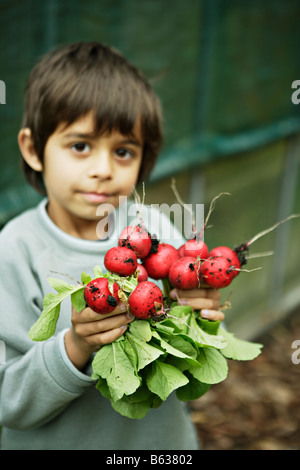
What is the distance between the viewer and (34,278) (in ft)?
5.07

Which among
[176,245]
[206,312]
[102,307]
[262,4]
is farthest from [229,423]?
[262,4]

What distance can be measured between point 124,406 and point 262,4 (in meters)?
2.91

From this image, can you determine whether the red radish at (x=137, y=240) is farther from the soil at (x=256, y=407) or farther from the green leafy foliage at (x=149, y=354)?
the soil at (x=256, y=407)

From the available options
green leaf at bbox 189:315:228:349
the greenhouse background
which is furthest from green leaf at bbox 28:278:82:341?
the greenhouse background

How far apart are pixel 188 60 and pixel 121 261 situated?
6.62 ft

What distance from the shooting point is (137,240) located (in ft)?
4.51

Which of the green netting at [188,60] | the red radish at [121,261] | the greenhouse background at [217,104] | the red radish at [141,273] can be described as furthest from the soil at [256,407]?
the red radish at [121,261]

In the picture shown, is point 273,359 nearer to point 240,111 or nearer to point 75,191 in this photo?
point 240,111

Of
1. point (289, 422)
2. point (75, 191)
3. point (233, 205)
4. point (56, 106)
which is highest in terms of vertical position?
point (56, 106)

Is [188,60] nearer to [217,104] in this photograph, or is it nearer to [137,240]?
[217,104]

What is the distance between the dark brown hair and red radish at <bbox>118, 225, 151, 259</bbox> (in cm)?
32

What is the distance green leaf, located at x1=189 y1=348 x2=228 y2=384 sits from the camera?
4.48ft

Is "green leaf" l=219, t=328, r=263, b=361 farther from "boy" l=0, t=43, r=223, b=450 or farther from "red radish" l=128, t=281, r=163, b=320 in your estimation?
"red radish" l=128, t=281, r=163, b=320

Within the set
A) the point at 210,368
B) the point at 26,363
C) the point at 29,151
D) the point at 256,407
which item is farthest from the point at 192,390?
the point at 256,407
